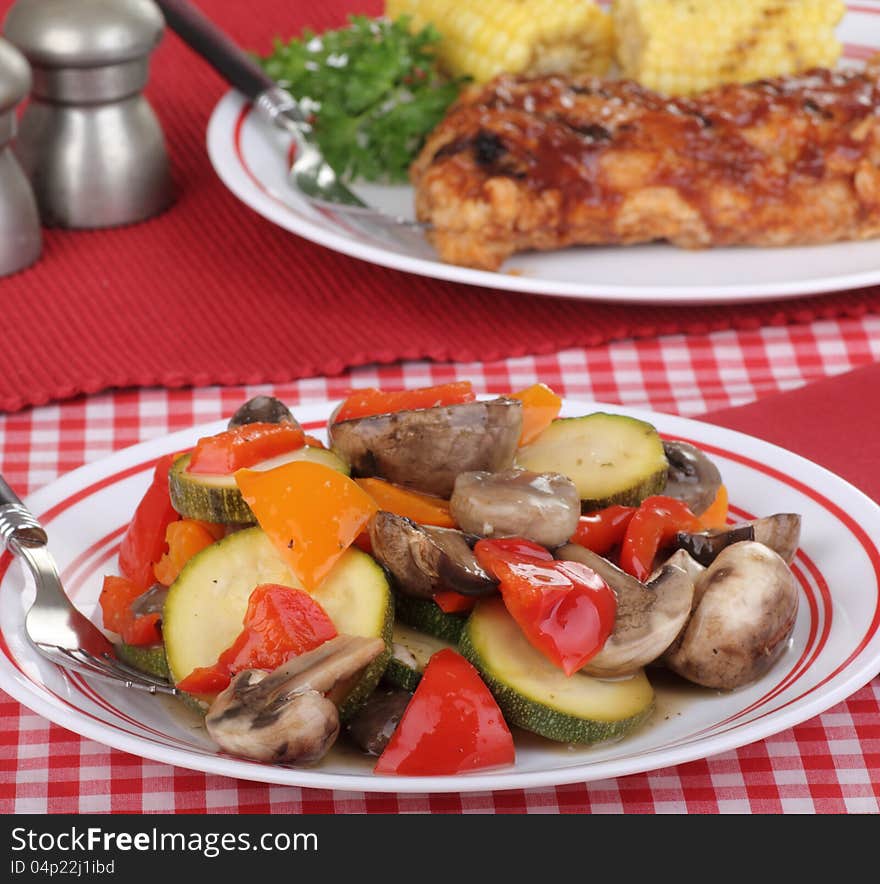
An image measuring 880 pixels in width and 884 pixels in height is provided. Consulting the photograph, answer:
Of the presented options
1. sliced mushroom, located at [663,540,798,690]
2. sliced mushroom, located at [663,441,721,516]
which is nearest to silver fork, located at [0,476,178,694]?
sliced mushroom, located at [663,540,798,690]

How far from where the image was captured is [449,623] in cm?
187

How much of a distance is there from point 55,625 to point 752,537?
0.94 meters

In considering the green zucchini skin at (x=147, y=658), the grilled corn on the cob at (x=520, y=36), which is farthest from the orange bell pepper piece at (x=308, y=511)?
the grilled corn on the cob at (x=520, y=36)

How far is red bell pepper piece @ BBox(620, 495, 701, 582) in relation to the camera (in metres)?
1.94

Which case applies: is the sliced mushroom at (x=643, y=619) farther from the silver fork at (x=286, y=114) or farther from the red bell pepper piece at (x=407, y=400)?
the silver fork at (x=286, y=114)

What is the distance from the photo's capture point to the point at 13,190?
3.34 meters

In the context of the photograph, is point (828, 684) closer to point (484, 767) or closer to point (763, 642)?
point (763, 642)

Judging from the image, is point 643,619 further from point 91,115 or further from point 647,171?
point 91,115

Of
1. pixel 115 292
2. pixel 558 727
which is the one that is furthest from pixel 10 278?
pixel 558 727

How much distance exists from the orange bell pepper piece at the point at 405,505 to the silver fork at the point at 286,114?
141 centimetres

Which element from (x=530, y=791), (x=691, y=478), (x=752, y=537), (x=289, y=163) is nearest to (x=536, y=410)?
(x=691, y=478)

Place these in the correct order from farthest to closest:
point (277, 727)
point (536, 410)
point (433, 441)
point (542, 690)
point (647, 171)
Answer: point (647, 171) < point (536, 410) < point (433, 441) < point (542, 690) < point (277, 727)

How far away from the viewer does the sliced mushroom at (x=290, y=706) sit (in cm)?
164

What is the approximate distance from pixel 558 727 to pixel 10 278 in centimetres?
217
